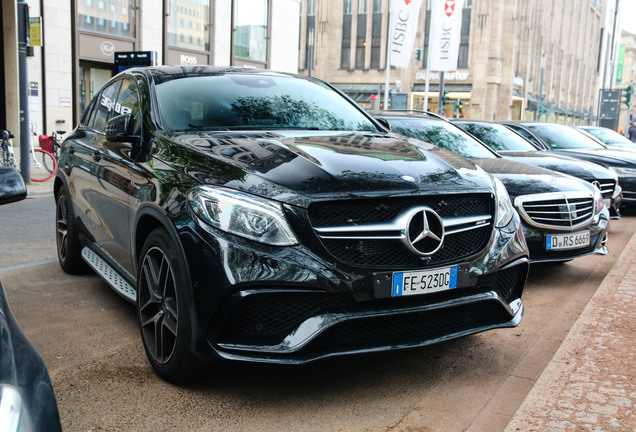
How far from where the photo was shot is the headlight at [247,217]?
302 centimetres

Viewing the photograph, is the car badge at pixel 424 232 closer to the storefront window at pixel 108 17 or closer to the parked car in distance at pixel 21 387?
the parked car in distance at pixel 21 387

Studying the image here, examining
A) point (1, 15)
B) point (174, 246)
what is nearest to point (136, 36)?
point (1, 15)

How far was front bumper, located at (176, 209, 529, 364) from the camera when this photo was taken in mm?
2977

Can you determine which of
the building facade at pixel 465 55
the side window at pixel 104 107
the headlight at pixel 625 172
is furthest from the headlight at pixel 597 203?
the building facade at pixel 465 55

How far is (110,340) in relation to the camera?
13.7ft

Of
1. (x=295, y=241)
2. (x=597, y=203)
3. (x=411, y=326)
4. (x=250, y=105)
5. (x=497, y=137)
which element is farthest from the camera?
(x=497, y=137)

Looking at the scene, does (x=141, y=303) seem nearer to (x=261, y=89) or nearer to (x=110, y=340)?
(x=110, y=340)

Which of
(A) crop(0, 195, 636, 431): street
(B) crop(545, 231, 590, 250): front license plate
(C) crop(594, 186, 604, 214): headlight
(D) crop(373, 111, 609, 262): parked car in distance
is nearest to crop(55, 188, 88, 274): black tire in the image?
(A) crop(0, 195, 636, 431): street

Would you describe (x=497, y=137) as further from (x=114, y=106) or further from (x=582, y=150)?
A: (x=114, y=106)

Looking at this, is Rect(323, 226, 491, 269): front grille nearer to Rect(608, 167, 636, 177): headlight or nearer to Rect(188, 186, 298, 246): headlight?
Rect(188, 186, 298, 246): headlight

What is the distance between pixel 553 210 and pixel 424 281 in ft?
10.3

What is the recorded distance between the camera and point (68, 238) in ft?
18.4

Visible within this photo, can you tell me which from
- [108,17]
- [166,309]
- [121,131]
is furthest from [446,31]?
[166,309]

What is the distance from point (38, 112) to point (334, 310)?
1744 centimetres
